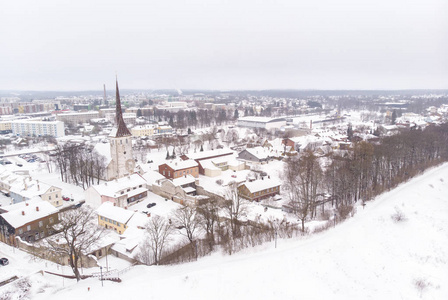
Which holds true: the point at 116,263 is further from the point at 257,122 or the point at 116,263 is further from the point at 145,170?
the point at 257,122

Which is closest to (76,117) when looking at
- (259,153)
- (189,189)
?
(259,153)

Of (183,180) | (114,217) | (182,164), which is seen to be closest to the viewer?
(114,217)

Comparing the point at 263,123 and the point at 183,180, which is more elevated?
the point at 263,123

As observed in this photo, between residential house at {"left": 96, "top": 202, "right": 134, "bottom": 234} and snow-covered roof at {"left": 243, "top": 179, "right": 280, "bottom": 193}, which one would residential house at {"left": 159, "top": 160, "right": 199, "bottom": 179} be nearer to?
snow-covered roof at {"left": 243, "top": 179, "right": 280, "bottom": 193}

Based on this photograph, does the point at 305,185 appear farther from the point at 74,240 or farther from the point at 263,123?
the point at 263,123

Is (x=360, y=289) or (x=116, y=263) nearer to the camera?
(x=360, y=289)

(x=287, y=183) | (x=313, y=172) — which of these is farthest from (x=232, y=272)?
(x=287, y=183)
